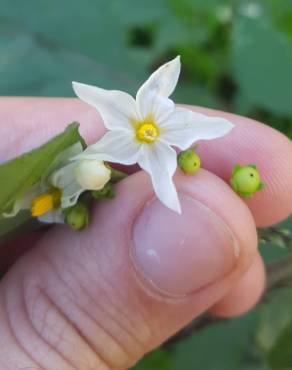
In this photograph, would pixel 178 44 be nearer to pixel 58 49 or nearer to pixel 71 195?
pixel 58 49

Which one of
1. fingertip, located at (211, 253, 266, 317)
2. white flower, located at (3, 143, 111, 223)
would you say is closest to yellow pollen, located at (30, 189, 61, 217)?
white flower, located at (3, 143, 111, 223)

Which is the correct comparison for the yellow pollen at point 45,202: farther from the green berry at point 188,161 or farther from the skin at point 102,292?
the green berry at point 188,161

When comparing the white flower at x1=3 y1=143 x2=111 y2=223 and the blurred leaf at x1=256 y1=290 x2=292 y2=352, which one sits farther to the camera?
the blurred leaf at x1=256 y1=290 x2=292 y2=352

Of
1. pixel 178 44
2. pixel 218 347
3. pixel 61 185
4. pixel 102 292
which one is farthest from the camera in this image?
pixel 178 44

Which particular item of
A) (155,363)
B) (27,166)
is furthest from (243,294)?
(27,166)

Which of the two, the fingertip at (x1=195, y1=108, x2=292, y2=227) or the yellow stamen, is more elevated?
the yellow stamen

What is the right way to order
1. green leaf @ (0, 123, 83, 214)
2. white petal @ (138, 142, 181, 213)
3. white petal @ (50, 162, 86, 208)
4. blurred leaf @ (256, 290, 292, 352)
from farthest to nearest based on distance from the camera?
1. blurred leaf @ (256, 290, 292, 352)
2. white petal @ (50, 162, 86, 208)
3. white petal @ (138, 142, 181, 213)
4. green leaf @ (0, 123, 83, 214)

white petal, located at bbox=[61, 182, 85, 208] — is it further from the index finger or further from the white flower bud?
the index finger

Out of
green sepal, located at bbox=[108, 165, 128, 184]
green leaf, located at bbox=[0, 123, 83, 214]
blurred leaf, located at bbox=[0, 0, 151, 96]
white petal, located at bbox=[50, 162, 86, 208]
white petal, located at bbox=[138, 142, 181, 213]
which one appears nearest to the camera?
green leaf, located at bbox=[0, 123, 83, 214]
